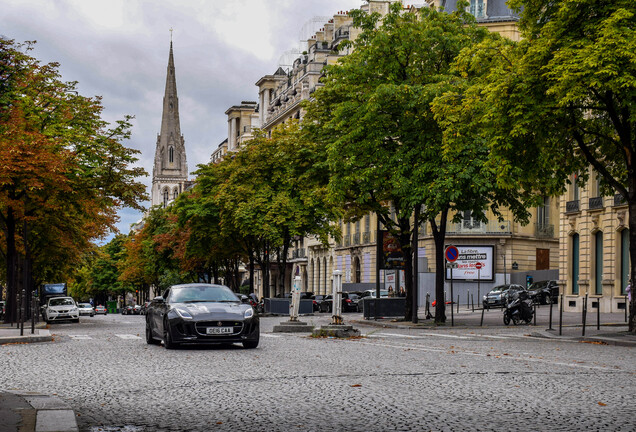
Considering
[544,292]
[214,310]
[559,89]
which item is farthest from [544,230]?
[214,310]

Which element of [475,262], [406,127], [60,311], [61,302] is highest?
[406,127]

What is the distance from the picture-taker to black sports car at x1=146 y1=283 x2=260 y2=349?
18469mm

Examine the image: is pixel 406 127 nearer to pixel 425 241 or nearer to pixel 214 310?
pixel 214 310

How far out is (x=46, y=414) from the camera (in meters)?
8.57

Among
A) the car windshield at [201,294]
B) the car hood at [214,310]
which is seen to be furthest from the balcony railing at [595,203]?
the car hood at [214,310]

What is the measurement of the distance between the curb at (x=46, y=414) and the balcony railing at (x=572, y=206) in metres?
39.6

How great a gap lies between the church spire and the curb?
175 m

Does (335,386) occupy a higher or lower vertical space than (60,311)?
higher

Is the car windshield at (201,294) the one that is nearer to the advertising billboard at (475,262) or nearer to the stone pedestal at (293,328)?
the stone pedestal at (293,328)

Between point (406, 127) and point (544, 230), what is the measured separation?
38.2 metres

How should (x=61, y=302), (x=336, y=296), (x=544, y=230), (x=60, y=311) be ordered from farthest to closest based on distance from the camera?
(x=544, y=230), (x=61, y=302), (x=60, y=311), (x=336, y=296)

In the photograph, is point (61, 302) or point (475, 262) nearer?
point (61, 302)

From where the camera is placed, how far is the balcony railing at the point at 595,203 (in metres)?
44.4

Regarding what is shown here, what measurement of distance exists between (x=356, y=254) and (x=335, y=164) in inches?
1808
